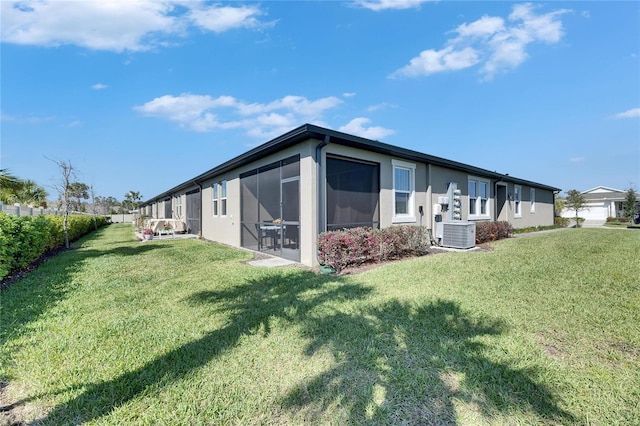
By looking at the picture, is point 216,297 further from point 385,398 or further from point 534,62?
point 534,62

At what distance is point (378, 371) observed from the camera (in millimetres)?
2439

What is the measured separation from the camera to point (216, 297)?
4.51m

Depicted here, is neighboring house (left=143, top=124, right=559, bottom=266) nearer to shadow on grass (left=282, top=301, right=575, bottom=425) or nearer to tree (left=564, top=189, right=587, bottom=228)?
shadow on grass (left=282, top=301, right=575, bottom=425)

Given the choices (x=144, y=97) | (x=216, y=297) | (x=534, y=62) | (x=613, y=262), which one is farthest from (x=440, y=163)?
(x=144, y=97)

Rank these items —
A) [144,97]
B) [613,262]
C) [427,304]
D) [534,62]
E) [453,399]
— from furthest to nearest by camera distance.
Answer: [144,97] < [534,62] < [613,262] < [427,304] < [453,399]

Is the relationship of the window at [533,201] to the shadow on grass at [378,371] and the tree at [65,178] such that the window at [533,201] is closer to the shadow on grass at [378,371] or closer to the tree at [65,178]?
the shadow on grass at [378,371]

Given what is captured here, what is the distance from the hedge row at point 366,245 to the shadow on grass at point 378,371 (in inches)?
88.8

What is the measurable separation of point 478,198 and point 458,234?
450cm

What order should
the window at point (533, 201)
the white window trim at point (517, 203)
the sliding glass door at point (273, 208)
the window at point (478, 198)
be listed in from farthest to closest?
the window at point (533, 201), the white window trim at point (517, 203), the window at point (478, 198), the sliding glass door at point (273, 208)

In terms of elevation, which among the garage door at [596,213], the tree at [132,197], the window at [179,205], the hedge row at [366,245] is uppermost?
the tree at [132,197]

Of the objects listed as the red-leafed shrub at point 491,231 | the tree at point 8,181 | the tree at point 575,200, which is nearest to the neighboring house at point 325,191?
the red-leafed shrub at point 491,231

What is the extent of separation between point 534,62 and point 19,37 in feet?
49.5

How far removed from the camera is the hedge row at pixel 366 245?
621cm

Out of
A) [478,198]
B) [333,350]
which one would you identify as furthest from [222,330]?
[478,198]
